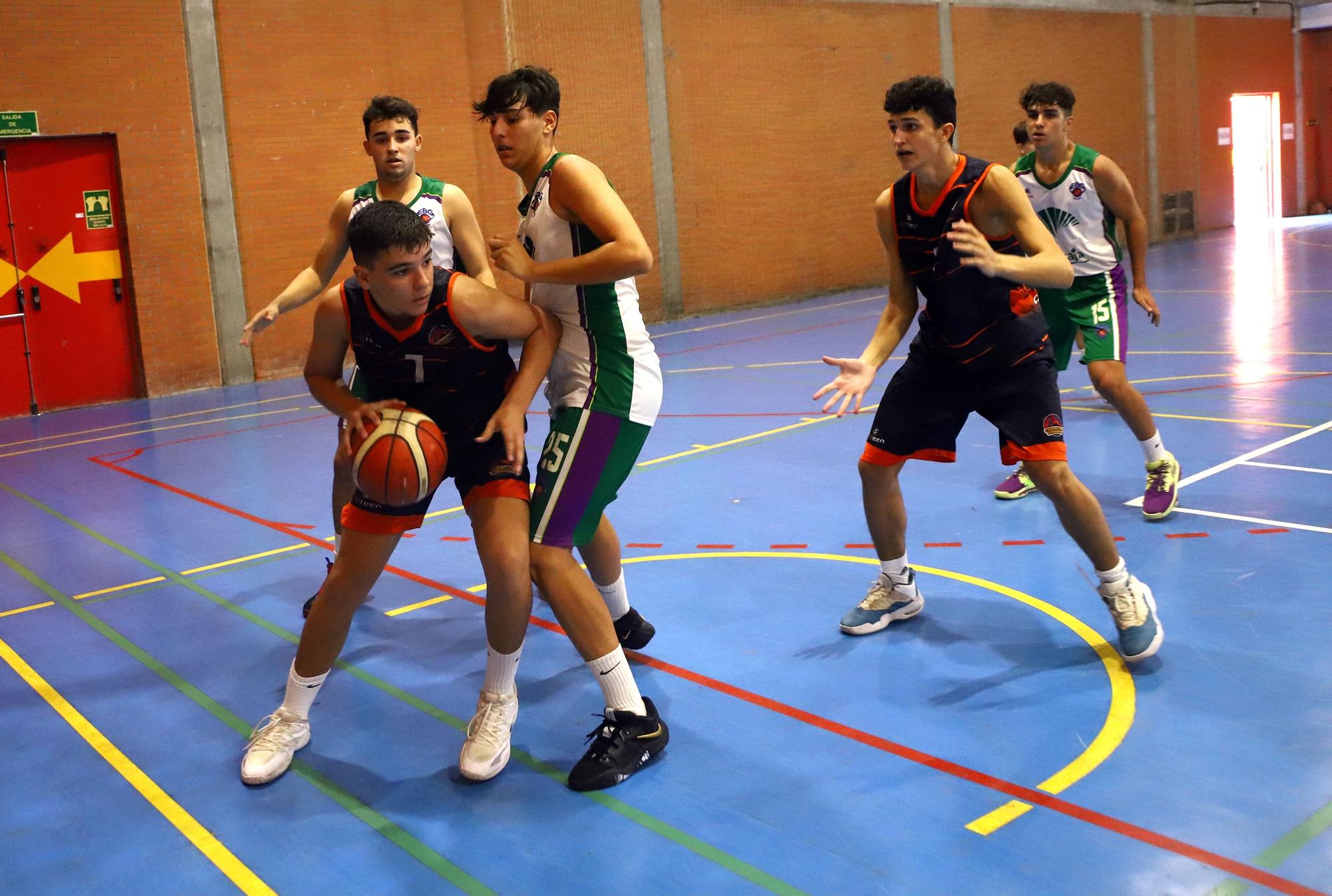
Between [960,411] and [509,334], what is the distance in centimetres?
170

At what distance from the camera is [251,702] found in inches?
165

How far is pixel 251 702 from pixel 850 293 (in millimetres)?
15502

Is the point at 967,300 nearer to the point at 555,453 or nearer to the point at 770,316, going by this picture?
the point at 555,453

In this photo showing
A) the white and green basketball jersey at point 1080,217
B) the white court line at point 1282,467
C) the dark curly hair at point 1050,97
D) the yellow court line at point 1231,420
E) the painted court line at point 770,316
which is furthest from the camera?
the painted court line at point 770,316

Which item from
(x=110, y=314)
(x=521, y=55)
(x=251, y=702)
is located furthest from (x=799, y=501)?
(x=521, y=55)

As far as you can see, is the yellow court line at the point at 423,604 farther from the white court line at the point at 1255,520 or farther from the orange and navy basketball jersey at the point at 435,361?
the white court line at the point at 1255,520

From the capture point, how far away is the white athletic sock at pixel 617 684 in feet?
11.6

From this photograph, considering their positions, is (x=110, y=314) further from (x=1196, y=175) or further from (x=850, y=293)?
(x=1196, y=175)

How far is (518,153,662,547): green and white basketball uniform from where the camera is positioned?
354 centimetres

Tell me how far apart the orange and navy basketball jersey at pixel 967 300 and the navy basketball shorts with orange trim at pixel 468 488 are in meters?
1.53

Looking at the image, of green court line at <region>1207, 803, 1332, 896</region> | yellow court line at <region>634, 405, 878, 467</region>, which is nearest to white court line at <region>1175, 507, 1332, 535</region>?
green court line at <region>1207, 803, 1332, 896</region>

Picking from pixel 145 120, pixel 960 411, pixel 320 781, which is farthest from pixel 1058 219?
pixel 145 120

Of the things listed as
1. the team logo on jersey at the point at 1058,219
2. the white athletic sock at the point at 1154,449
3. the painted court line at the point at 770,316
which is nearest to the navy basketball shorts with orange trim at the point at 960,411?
the white athletic sock at the point at 1154,449

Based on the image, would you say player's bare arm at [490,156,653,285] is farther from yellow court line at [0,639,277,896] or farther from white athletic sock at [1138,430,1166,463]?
white athletic sock at [1138,430,1166,463]
